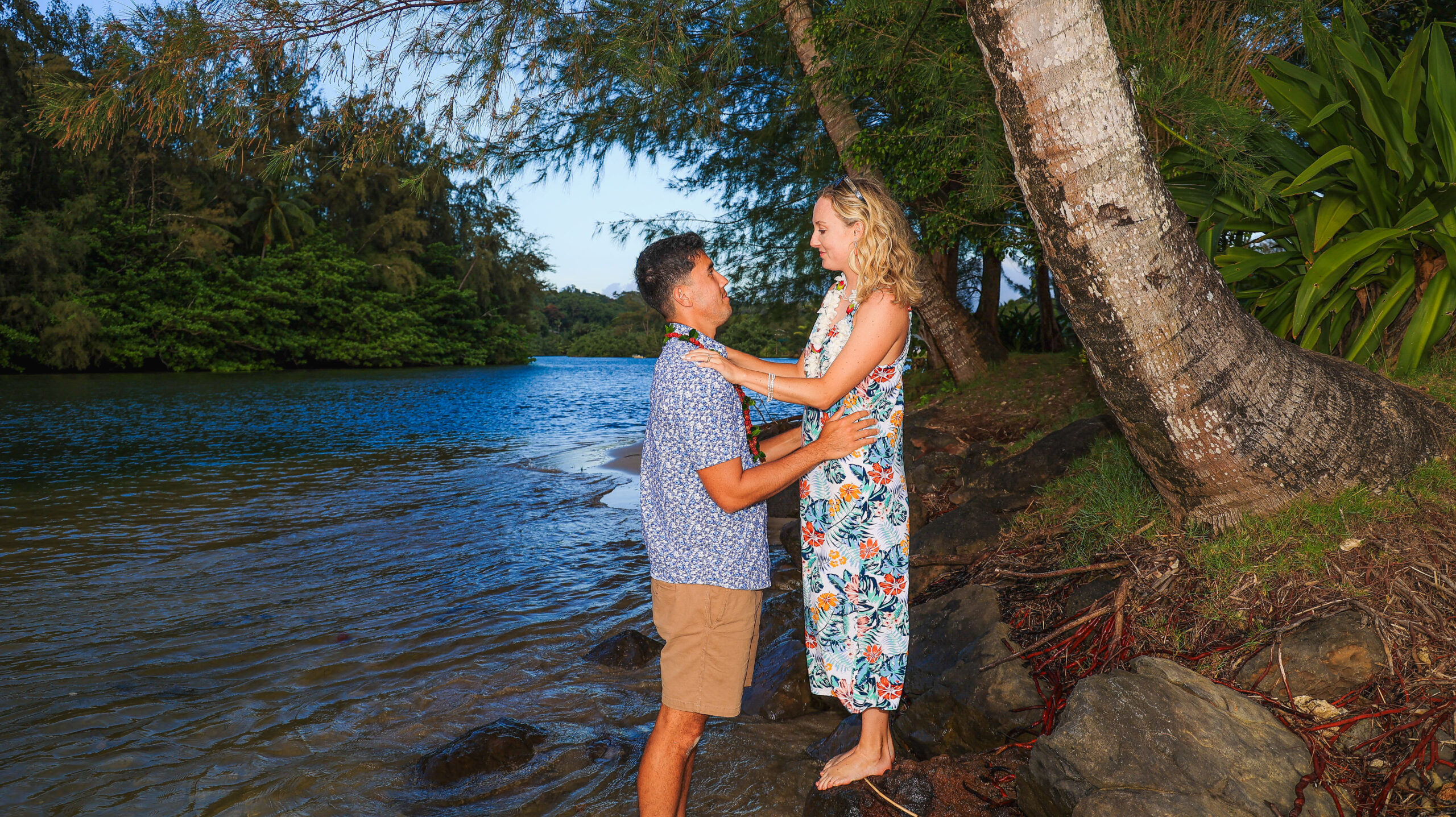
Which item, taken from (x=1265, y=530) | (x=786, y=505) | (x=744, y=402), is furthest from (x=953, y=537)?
(x=786, y=505)

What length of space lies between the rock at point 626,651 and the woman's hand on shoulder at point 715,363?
108 inches

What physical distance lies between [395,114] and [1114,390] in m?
4.98

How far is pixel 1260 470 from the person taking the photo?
325cm

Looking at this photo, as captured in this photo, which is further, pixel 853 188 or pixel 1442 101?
pixel 1442 101

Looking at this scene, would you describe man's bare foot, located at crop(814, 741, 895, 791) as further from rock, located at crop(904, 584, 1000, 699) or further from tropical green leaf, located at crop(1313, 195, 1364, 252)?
tropical green leaf, located at crop(1313, 195, 1364, 252)

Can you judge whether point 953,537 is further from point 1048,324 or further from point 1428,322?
point 1048,324

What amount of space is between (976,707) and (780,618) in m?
2.15

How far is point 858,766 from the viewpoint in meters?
2.79

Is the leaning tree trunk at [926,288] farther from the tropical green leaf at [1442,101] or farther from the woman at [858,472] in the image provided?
the woman at [858,472]

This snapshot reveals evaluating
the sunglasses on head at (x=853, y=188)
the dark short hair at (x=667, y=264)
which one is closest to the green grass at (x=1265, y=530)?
→ the sunglasses on head at (x=853, y=188)

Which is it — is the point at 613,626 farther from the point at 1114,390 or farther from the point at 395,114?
the point at 395,114

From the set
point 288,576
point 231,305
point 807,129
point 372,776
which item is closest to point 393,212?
point 231,305

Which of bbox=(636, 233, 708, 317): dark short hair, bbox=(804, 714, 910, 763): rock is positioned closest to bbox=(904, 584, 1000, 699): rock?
bbox=(804, 714, 910, 763): rock

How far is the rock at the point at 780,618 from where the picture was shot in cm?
486
